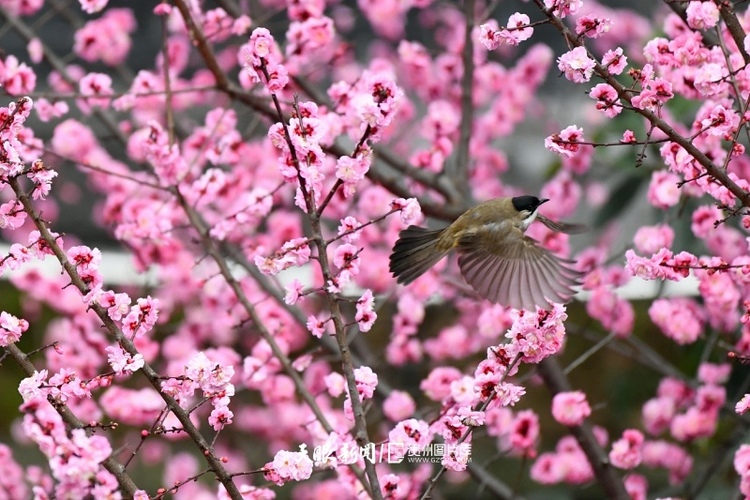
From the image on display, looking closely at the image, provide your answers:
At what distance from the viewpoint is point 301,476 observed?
1520 mm

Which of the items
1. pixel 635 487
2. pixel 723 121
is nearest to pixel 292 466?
pixel 723 121

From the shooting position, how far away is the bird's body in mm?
2010

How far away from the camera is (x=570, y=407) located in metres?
2.40

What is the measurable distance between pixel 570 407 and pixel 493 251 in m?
0.48

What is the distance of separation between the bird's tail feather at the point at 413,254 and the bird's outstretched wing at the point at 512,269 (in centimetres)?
8

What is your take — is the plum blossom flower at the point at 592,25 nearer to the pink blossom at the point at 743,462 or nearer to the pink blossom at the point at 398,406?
the pink blossom at the point at 743,462

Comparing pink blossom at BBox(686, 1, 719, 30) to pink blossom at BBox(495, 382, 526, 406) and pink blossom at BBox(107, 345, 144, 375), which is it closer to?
pink blossom at BBox(495, 382, 526, 406)

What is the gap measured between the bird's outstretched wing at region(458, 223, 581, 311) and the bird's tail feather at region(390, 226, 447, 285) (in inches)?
3.0

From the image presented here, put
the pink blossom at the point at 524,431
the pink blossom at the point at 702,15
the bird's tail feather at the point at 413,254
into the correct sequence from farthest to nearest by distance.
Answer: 1. the pink blossom at the point at 524,431
2. the bird's tail feather at the point at 413,254
3. the pink blossom at the point at 702,15

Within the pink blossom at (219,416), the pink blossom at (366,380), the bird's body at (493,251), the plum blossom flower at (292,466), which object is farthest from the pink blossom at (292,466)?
the bird's body at (493,251)

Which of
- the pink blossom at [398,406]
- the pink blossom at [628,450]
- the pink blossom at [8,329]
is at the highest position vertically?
the pink blossom at [398,406]

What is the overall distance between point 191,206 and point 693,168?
130 cm

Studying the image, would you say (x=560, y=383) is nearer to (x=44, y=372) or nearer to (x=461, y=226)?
(x=461, y=226)

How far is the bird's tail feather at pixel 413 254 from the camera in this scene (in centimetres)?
220
